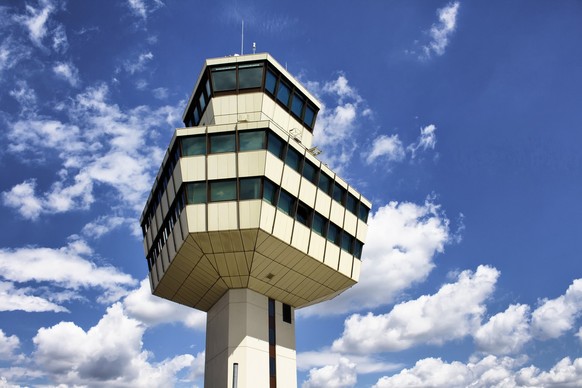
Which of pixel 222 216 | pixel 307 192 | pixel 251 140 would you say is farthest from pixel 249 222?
pixel 307 192

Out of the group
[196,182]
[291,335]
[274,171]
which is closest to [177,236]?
[196,182]

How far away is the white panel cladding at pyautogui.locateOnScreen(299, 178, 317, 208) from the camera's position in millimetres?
36469

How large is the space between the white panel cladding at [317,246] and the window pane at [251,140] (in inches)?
308

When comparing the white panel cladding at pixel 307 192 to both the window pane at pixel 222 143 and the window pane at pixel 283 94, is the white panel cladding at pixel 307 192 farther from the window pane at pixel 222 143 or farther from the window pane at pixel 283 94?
the window pane at pixel 283 94

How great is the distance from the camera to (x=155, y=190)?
40.4 metres

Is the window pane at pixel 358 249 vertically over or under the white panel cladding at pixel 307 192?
under

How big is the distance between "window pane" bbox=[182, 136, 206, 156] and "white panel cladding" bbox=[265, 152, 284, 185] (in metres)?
4.51

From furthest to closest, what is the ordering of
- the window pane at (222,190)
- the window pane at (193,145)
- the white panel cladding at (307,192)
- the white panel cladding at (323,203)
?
the white panel cladding at (323,203) → the white panel cladding at (307,192) → the window pane at (193,145) → the window pane at (222,190)

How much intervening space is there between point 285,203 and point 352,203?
8.28m

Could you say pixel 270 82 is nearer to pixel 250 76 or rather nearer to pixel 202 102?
pixel 250 76

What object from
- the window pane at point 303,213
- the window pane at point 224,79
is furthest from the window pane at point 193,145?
the window pane at point 303,213

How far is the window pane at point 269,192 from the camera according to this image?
110 feet

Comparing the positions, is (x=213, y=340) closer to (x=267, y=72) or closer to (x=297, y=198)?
(x=297, y=198)

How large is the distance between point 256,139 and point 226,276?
10.5 metres
